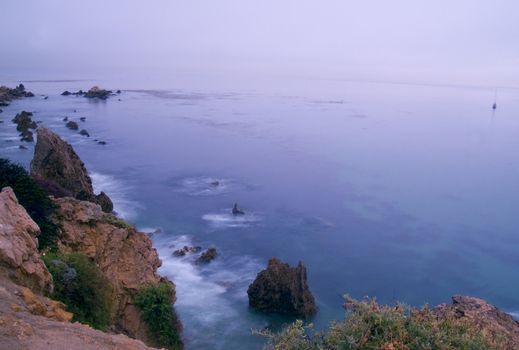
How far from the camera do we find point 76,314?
15.7 metres

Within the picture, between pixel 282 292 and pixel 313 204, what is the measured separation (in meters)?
19.9

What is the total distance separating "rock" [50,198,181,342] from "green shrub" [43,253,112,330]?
148 cm

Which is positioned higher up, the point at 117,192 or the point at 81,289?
the point at 81,289

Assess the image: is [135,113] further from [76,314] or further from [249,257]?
[76,314]

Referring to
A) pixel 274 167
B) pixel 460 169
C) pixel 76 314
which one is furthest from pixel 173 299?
pixel 460 169

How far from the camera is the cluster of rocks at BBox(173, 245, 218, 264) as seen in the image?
32500 mm

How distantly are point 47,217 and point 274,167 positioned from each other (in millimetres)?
40916

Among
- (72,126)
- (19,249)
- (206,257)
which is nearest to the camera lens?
(19,249)

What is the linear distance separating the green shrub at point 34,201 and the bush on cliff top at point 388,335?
11.4 meters

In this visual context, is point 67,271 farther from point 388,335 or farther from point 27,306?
point 388,335

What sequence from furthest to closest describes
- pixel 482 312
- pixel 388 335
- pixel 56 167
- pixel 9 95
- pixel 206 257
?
pixel 9 95 < pixel 56 167 < pixel 206 257 < pixel 482 312 < pixel 388 335

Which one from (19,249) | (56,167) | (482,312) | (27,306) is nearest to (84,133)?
(56,167)

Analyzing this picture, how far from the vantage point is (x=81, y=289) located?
1634cm

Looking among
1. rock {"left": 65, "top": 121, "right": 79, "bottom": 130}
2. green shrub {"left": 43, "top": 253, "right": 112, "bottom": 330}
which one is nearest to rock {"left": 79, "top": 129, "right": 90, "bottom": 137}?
rock {"left": 65, "top": 121, "right": 79, "bottom": 130}
